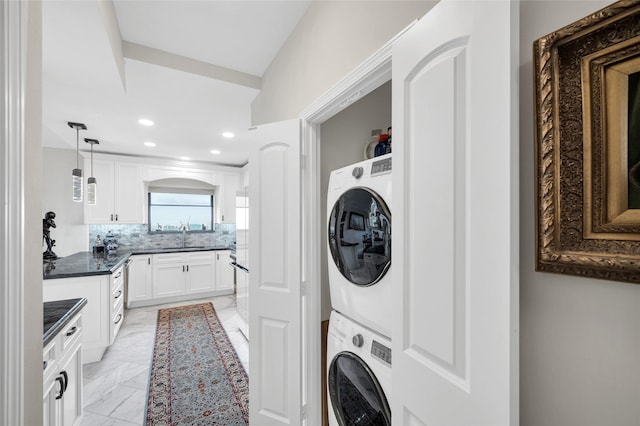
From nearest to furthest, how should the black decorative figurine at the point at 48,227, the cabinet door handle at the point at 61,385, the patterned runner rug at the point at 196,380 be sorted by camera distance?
the cabinet door handle at the point at 61,385 → the patterned runner rug at the point at 196,380 → the black decorative figurine at the point at 48,227

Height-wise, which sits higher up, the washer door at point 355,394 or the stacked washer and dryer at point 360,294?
the stacked washer and dryer at point 360,294

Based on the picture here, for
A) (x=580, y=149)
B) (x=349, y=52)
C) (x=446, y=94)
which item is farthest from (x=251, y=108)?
(x=580, y=149)

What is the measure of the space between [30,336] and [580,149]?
1.29 m

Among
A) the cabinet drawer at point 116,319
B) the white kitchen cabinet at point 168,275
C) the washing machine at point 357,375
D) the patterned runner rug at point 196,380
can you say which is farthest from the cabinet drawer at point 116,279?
the washing machine at point 357,375

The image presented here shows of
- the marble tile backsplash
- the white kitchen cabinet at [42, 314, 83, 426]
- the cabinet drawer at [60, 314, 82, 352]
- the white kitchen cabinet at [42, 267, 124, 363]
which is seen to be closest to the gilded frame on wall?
the white kitchen cabinet at [42, 314, 83, 426]

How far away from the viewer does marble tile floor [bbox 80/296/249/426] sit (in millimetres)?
2062

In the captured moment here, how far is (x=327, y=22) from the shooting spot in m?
1.42

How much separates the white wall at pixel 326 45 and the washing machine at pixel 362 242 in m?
0.47

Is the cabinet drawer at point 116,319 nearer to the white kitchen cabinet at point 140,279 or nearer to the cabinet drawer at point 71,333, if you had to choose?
the white kitchen cabinet at point 140,279

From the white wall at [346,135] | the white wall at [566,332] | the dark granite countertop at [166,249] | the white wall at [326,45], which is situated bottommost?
the dark granite countertop at [166,249]

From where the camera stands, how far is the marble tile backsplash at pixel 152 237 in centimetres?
486

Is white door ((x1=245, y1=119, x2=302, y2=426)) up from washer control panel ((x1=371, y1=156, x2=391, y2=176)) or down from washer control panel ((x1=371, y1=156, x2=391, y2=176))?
down

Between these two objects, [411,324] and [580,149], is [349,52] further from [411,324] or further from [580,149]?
[411,324]

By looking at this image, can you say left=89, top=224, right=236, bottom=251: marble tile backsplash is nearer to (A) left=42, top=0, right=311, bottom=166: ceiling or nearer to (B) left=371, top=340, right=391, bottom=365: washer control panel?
(A) left=42, top=0, right=311, bottom=166: ceiling
